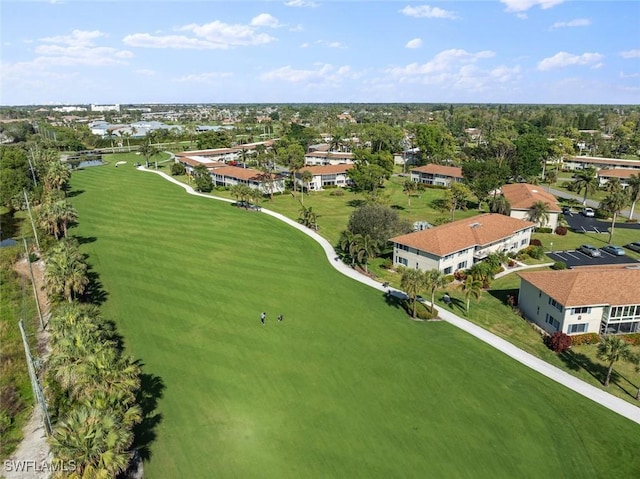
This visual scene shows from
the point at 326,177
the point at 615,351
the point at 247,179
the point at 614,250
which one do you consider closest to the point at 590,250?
the point at 614,250

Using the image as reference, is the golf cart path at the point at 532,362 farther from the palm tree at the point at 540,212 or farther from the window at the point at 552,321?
the palm tree at the point at 540,212

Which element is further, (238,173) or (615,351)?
(238,173)

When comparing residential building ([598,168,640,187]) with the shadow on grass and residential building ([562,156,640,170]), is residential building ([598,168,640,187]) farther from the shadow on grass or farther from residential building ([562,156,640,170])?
the shadow on grass

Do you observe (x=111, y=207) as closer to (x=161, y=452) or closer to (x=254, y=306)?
(x=254, y=306)

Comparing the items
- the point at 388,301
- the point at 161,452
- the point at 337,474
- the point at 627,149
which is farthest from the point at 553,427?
the point at 627,149

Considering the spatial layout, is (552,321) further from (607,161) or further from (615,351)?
(607,161)

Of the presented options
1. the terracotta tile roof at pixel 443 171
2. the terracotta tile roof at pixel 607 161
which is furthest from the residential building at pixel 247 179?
the terracotta tile roof at pixel 607 161

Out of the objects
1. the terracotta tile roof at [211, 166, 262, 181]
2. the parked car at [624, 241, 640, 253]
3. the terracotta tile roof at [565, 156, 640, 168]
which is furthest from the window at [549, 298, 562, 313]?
the terracotta tile roof at [565, 156, 640, 168]
